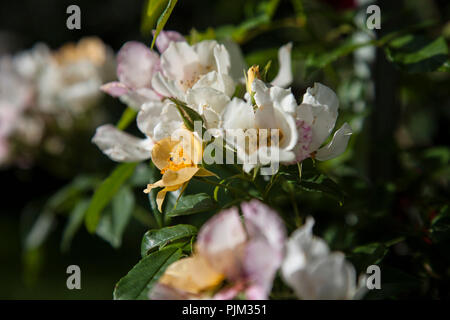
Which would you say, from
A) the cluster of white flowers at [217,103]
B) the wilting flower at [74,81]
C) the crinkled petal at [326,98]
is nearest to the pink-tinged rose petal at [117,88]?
the cluster of white flowers at [217,103]

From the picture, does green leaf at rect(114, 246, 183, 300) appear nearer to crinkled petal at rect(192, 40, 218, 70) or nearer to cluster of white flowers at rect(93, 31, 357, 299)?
cluster of white flowers at rect(93, 31, 357, 299)

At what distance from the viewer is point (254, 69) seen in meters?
0.46

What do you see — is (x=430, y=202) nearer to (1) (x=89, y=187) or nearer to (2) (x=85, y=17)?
(1) (x=89, y=187)

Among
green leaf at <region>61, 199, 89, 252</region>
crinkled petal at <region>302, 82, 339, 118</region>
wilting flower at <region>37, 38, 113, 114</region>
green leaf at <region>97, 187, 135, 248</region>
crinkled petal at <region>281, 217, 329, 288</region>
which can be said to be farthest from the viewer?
wilting flower at <region>37, 38, 113, 114</region>

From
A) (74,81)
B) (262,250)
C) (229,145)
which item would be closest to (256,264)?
(262,250)

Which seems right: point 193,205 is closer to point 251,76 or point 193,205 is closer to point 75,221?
point 251,76

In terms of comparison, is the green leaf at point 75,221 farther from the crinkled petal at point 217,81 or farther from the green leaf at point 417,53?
the green leaf at point 417,53

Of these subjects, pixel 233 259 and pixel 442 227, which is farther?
pixel 442 227

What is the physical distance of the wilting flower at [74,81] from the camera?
1040 mm

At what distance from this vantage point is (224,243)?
0.36m

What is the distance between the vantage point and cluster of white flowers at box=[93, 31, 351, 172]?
16.3 inches

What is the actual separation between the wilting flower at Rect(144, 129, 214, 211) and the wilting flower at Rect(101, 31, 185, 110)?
0.32 feet

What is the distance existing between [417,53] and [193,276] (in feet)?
1.43

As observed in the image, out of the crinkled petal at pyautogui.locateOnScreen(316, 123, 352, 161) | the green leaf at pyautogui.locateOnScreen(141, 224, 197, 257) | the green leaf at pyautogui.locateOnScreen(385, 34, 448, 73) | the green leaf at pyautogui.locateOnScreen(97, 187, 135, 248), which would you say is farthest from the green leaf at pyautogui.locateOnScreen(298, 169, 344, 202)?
the green leaf at pyautogui.locateOnScreen(97, 187, 135, 248)
